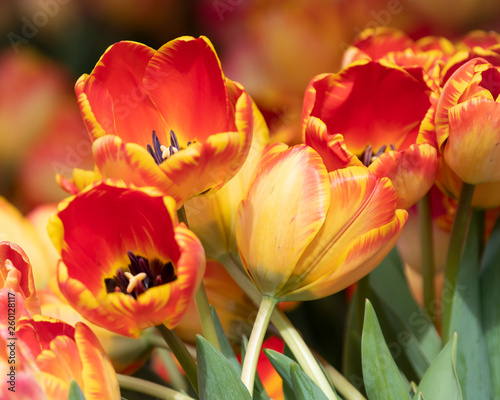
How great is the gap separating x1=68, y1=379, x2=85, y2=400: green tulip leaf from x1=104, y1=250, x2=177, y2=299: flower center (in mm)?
44

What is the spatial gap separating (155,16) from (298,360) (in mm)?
500

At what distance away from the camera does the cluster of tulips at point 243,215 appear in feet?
0.80

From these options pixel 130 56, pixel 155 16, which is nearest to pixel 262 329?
pixel 130 56

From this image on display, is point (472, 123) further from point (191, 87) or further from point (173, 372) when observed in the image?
point (173, 372)

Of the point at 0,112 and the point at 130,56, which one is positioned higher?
the point at 130,56

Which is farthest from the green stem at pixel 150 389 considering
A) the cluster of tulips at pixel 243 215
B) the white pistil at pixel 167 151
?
the white pistil at pixel 167 151

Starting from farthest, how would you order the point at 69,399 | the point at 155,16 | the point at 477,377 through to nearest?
the point at 155,16 < the point at 477,377 < the point at 69,399

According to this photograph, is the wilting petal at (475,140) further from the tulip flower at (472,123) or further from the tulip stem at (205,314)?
the tulip stem at (205,314)

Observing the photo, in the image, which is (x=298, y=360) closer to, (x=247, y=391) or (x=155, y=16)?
(x=247, y=391)

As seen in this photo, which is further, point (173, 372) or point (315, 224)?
point (173, 372)

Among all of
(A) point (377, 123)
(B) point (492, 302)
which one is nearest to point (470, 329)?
(B) point (492, 302)

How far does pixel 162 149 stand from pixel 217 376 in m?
0.11

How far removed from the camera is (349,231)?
27 cm

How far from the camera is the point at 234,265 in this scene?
1.08 feet
